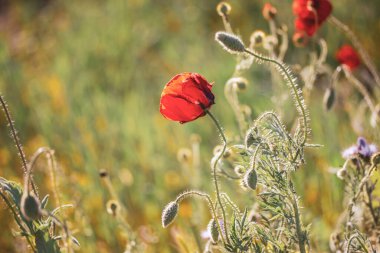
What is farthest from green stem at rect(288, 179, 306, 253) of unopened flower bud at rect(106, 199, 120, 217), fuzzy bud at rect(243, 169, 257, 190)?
unopened flower bud at rect(106, 199, 120, 217)

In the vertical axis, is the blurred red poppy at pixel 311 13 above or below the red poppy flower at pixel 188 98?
above

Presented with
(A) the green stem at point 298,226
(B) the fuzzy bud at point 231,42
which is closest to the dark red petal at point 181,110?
(B) the fuzzy bud at point 231,42

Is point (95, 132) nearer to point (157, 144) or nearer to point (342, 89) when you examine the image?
point (157, 144)

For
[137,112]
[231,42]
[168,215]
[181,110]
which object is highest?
[231,42]

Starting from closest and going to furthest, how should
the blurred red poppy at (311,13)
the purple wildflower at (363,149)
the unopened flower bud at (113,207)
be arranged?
the purple wildflower at (363,149) < the unopened flower bud at (113,207) < the blurred red poppy at (311,13)

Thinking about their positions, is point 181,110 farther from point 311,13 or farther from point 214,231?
point 311,13

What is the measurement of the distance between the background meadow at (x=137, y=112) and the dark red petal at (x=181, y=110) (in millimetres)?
446

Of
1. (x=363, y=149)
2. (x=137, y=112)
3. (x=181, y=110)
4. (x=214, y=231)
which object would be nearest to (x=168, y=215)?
(x=214, y=231)

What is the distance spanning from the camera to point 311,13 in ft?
5.64

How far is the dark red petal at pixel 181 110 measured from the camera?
4.10 feet

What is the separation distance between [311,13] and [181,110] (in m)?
0.64

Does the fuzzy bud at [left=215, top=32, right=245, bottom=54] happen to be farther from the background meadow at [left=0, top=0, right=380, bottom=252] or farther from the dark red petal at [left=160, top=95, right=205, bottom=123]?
the background meadow at [left=0, top=0, right=380, bottom=252]

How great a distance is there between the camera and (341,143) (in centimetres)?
239

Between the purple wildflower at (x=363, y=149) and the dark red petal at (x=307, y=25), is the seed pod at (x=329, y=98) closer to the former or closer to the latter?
the dark red petal at (x=307, y=25)
